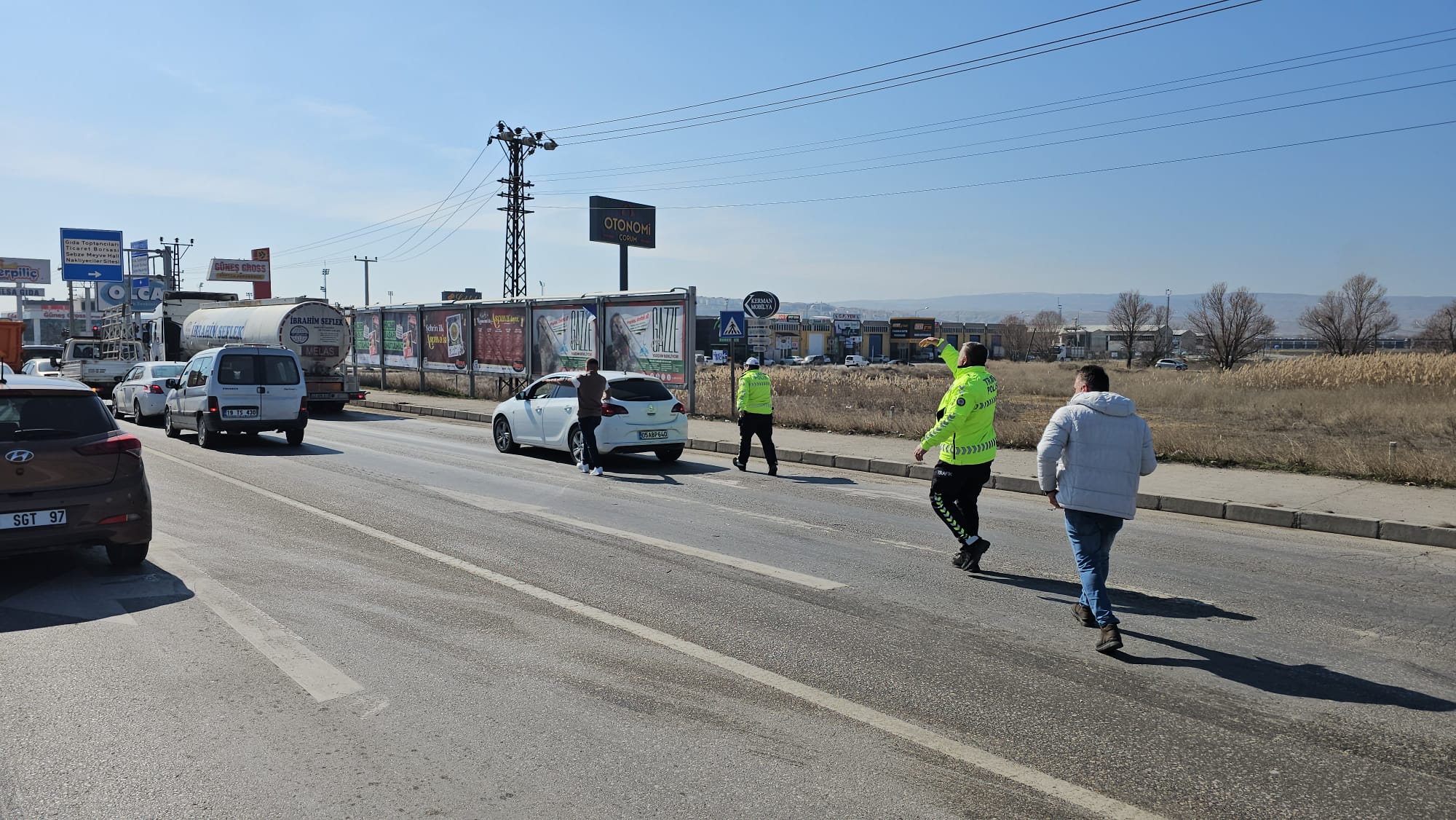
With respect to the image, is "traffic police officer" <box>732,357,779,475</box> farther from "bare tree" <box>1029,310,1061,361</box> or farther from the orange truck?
"bare tree" <box>1029,310,1061,361</box>

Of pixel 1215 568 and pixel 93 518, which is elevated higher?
pixel 93 518

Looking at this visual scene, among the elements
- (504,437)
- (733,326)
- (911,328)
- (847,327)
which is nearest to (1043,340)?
(911,328)

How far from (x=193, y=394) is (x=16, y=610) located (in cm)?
1199

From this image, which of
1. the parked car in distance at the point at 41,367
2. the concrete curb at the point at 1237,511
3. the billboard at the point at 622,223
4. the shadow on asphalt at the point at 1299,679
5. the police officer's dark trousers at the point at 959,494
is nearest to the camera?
the shadow on asphalt at the point at 1299,679

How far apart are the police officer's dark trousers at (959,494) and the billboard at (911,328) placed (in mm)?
108256

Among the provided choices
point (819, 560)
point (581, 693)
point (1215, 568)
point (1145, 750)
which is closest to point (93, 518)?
point (581, 693)

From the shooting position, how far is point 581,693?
15.5ft

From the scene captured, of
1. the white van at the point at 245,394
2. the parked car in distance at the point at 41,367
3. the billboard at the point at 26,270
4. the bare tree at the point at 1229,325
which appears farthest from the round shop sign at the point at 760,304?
the billboard at the point at 26,270

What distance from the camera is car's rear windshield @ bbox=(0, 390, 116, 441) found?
676 centimetres

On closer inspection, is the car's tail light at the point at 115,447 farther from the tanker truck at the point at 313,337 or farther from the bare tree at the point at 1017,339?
the bare tree at the point at 1017,339

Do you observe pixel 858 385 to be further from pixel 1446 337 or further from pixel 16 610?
pixel 1446 337

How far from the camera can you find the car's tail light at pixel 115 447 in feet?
22.5

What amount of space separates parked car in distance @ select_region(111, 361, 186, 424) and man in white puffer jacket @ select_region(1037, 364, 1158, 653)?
20.5m

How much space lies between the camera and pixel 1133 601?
6.69m
